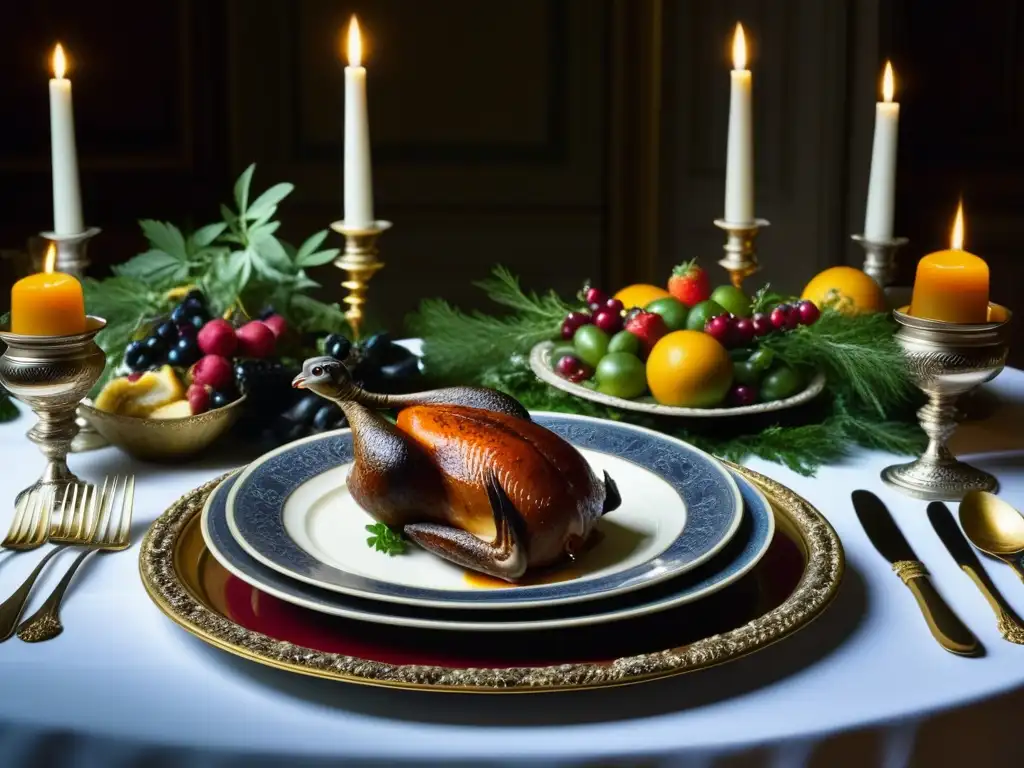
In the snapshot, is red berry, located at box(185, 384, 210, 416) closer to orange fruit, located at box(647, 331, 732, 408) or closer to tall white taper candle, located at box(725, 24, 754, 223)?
orange fruit, located at box(647, 331, 732, 408)

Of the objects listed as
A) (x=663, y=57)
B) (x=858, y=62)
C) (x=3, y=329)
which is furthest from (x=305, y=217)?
(x=3, y=329)

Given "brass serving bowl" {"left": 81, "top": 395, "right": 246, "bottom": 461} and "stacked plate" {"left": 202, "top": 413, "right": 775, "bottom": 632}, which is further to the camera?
"brass serving bowl" {"left": 81, "top": 395, "right": 246, "bottom": 461}

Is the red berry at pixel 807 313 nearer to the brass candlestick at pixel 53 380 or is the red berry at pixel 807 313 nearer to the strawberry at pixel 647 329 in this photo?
the strawberry at pixel 647 329

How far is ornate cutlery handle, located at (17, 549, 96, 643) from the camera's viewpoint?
0.73 m

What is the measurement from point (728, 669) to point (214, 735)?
0.29m

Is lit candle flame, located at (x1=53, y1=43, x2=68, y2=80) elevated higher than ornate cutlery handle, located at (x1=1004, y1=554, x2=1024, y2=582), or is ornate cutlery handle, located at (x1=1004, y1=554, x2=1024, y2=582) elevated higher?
lit candle flame, located at (x1=53, y1=43, x2=68, y2=80)

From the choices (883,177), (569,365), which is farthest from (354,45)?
(883,177)

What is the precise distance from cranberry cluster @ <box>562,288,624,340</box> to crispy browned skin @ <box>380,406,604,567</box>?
448mm

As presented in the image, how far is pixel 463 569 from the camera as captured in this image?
0.80 metres

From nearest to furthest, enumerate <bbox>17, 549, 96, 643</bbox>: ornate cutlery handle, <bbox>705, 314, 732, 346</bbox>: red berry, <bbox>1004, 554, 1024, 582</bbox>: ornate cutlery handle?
<bbox>17, 549, 96, 643</bbox>: ornate cutlery handle, <bbox>1004, 554, 1024, 582</bbox>: ornate cutlery handle, <bbox>705, 314, 732, 346</bbox>: red berry

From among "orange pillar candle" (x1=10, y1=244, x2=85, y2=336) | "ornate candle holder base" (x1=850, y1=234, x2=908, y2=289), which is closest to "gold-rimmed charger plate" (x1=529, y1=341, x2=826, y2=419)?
"ornate candle holder base" (x1=850, y1=234, x2=908, y2=289)

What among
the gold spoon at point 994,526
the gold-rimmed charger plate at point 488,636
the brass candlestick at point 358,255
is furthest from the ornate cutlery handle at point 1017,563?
the brass candlestick at point 358,255

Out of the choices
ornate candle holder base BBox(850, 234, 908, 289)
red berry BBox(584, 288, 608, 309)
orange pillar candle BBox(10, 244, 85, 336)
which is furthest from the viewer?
ornate candle holder base BBox(850, 234, 908, 289)

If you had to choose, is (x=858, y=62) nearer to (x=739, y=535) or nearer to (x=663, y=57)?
(x=663, y=57)
